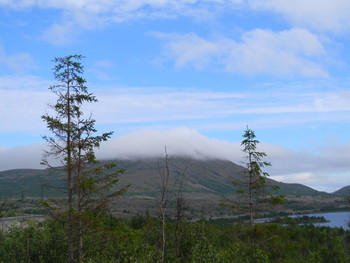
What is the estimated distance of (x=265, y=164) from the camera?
77.4 feet

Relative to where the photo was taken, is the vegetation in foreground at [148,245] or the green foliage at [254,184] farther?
the green foliage at [254,184]

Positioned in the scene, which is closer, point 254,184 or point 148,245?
point 148,245

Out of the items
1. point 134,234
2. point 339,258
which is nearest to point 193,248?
point 134,234

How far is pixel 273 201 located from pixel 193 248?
12485 mm

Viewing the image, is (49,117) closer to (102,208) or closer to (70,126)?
(70,126)

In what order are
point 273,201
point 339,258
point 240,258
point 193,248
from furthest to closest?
point 339,258, point 273,201, point 240,258, point 193,248

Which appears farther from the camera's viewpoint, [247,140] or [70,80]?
[247,140]

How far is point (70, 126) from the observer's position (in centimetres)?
1783

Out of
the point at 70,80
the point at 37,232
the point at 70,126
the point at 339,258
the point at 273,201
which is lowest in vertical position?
the point at 339,258

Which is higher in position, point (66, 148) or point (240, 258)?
point (66, 148)

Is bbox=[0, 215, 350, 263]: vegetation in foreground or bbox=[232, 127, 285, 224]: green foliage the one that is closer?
bbox=[0, 215, 350, 263]: vegetation in foreground

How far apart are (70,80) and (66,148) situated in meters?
3.53

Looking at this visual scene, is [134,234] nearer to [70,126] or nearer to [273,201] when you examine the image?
[70,126]

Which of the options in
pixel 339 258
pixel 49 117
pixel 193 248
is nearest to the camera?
pixel 193 248
